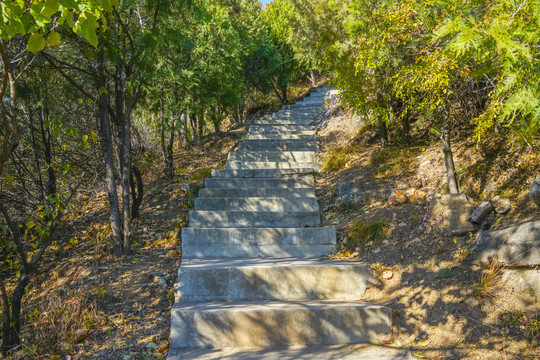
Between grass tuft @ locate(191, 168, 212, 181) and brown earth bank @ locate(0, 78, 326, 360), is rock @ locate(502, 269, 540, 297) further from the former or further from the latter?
grass tuft @ locate(191, 168, 212, 181)

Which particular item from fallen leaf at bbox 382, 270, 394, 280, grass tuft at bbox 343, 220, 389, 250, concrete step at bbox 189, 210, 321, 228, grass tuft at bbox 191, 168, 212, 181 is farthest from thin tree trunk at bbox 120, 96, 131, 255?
→ fallen leaf at bbox 382, 270, 394, 280

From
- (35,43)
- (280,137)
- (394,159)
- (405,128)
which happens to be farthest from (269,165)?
(35,43)

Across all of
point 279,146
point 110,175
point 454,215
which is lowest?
point 454,215

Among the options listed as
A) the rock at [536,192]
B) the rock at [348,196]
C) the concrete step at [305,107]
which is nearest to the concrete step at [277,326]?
the rock at [536,192]

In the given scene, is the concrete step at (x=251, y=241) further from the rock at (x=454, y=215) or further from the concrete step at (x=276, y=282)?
the rock at (x=454, y=215)

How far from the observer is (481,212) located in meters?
4.07

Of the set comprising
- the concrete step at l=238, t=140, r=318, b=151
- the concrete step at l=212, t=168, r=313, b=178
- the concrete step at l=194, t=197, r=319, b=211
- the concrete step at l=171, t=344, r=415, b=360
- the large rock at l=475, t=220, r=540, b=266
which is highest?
the concrete step at l=238, t=140, r=318, b=151

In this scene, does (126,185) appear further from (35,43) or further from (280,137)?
(280,137)

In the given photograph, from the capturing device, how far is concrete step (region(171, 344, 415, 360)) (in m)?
3.32

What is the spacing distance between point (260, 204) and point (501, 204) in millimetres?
3385

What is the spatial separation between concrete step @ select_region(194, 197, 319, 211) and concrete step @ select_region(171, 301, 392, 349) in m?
2.69

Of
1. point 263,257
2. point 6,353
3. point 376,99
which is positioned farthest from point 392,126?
point 6,353

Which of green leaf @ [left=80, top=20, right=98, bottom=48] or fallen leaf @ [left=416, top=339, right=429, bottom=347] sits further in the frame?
fallen leaf @ [left=416, top=339, right=429, bottom=347]

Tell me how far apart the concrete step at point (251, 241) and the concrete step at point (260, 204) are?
0.95 m
